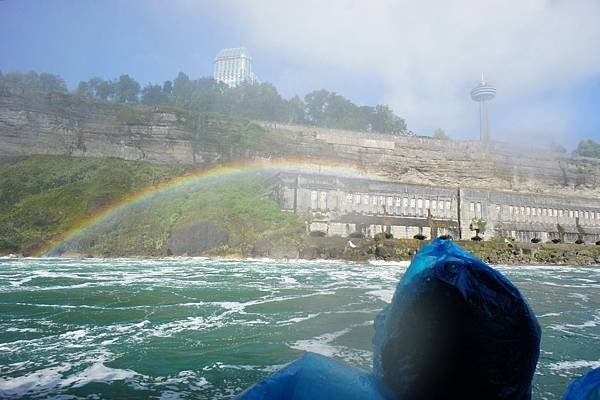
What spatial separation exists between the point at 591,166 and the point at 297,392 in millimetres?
82280

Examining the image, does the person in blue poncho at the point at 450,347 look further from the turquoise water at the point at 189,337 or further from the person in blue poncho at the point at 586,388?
the turquoise water at the point at 189,337

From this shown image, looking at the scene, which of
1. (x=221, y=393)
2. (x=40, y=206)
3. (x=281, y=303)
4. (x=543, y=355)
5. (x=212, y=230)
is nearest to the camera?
(x=221, y=393)

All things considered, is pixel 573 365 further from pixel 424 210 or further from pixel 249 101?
pixel 249 101

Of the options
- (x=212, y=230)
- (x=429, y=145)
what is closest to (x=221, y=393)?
(x=212, y=230)

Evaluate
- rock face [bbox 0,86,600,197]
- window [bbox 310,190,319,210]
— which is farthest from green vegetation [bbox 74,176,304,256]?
rock face [bbox 0,86,600,197]

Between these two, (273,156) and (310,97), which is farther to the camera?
(310,97)

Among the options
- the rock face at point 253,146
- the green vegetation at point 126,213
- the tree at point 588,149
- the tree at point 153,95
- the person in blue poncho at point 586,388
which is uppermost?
the tree at point 153,95

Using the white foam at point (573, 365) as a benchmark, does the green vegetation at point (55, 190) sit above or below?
above

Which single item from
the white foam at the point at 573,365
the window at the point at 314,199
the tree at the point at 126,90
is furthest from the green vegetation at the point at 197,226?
the tree at the point at 126,90

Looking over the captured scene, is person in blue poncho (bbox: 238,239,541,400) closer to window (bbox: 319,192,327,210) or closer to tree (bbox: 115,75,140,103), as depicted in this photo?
window (bbox: 319,192,327,210)

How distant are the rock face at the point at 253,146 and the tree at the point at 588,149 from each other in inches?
1098

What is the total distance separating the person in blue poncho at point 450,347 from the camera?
2.50 metres

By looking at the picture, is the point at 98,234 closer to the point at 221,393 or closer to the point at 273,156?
the point at 273,156

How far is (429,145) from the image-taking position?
64812 millimetres
